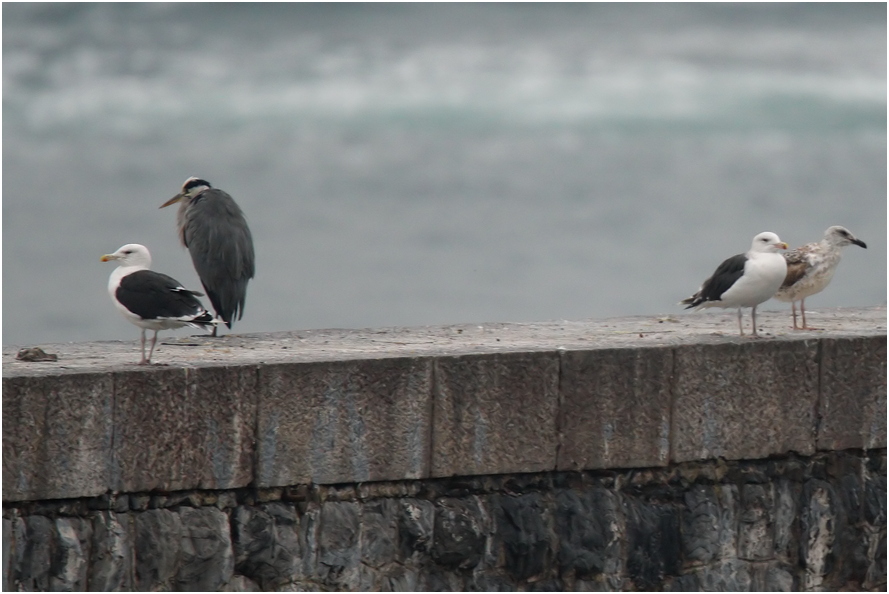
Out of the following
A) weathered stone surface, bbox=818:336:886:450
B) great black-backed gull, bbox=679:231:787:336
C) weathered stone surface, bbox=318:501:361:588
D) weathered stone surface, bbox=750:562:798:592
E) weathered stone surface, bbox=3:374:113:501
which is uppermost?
great black-backed gull, bbox=679:231:787:336

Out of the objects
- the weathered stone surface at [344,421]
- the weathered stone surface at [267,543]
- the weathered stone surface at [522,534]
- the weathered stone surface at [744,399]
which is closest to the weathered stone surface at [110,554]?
the weathered stone surface at [267,543]

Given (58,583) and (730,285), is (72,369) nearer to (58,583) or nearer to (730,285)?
(58,583)

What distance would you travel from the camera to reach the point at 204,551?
5.82 m

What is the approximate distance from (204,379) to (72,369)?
551mm

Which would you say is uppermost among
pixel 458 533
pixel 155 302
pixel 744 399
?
pixel 155 302

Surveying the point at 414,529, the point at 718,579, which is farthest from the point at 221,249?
the point at 718,579

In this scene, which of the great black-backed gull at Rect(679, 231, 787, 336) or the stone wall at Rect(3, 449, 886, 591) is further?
the great black-backed gull at Rect(679, 231, 787, 336)

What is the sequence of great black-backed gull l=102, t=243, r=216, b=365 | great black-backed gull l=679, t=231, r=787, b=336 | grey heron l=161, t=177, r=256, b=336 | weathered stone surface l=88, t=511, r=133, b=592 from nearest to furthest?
weathered stone surface l=88, t=511, r=133, b=592
great black-backed gull l=102, t=243, r=216, b=365
great black-backed gull l=679, t=231, r=787, b=336
grey heron l=161, t=177, r=256, b=336

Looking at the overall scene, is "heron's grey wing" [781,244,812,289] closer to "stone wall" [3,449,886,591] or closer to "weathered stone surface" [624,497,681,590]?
"stone wall" [3,449,886,591]

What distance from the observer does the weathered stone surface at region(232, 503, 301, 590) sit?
19.4 ft

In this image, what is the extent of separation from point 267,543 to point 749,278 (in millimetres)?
2846

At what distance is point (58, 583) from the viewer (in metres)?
5.59

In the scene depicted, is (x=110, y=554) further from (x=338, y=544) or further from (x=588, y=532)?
(x=588, y=532)

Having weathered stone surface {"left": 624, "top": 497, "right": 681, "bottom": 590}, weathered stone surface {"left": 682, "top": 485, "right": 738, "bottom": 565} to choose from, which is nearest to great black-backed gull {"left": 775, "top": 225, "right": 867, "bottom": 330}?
weathered stone surface {"left": 682, "top": 485, "right": 738, "bottom": 565}
